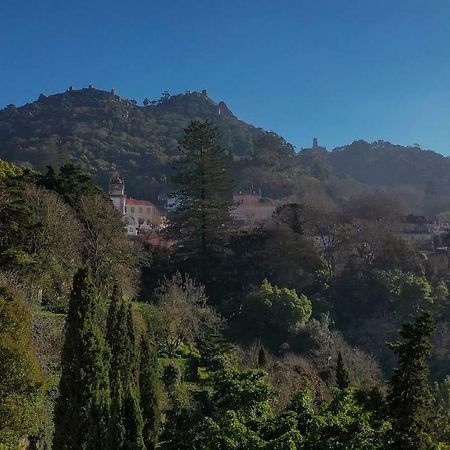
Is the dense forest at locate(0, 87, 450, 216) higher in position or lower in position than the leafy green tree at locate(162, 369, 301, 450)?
higher

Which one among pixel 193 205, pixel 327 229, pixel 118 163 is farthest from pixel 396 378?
pixel 118 163

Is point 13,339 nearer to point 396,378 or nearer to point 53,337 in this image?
point 53,337

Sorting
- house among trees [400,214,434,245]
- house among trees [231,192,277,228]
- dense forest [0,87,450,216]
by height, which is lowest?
house among trees [400,214,434,245]

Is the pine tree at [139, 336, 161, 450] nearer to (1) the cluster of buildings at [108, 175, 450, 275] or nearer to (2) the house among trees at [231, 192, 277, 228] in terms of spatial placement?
(1) the cluster of buildings at [108, 175, 450, 275]

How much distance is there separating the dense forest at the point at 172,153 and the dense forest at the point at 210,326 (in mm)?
22415

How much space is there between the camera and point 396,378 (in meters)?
6.80

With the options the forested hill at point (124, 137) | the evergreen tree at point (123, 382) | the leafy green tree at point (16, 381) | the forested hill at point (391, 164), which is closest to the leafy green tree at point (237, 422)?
the evergreen tree at point (123, 382)

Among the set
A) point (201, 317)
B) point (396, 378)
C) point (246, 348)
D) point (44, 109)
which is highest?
point (44, 109)

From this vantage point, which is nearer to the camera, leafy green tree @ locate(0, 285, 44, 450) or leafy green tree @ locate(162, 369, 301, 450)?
leafy green tree @ locate(162, 369, 301, 450)

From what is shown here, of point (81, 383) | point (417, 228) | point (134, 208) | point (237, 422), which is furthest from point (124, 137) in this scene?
point (237, 422)

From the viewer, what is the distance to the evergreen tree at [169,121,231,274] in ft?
101

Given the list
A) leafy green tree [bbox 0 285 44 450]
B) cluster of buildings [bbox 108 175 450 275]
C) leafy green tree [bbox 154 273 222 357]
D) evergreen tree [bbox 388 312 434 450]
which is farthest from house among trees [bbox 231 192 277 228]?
evergreen tree [bbox 388 312 434 450]

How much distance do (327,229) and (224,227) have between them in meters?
9.76

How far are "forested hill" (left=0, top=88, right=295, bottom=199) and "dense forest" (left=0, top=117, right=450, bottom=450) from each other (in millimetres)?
26703
